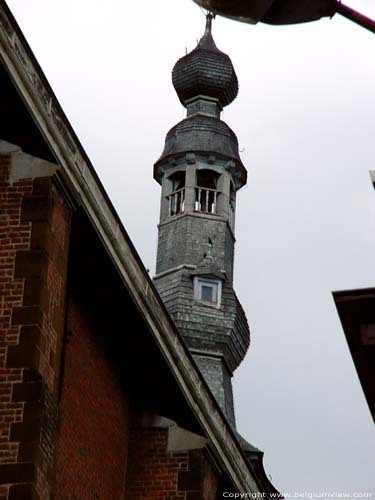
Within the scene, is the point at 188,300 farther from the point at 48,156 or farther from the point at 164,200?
the point at 48,156

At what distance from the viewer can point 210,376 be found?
58.8 meters

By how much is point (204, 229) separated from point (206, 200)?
155 cm

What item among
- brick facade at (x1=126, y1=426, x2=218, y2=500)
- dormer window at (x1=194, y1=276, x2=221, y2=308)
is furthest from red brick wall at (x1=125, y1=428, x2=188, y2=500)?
dormer window at (x1=194, y1=276, x2=221, y2=308)

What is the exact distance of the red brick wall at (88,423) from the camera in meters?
18.3

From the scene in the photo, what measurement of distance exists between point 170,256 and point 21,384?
4681 centimetres

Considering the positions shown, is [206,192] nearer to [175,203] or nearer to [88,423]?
[175,203]

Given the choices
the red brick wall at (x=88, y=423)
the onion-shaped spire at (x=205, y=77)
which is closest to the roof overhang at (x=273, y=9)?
the red brick wall at (x=88, y=423)

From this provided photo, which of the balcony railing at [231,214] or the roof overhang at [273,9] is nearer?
the roof overhang at [273,9]

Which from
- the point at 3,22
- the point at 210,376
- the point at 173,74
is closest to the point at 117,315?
the point at 3,22

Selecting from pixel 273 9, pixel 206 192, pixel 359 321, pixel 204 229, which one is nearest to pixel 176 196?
pixel 206 192

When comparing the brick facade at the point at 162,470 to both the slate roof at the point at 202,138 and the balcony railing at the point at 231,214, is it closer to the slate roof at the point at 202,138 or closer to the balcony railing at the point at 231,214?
the slate roof at the point at 202,138

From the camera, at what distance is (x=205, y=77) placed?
217ft

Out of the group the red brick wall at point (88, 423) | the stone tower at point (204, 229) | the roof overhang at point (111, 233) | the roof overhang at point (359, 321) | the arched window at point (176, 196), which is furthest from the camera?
the arched window at point (176, 196)

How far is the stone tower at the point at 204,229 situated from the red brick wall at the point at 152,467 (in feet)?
120
